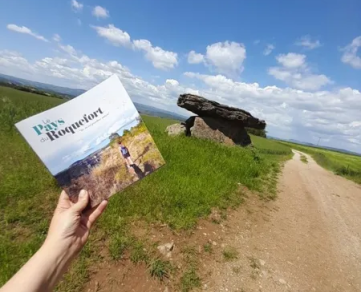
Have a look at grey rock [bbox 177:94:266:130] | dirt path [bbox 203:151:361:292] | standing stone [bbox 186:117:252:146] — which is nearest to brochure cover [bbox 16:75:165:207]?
dirt path [bbox 203:151:361:292]

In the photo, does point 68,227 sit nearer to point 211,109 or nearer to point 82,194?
point 82,194

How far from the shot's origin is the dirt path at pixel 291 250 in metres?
4.63

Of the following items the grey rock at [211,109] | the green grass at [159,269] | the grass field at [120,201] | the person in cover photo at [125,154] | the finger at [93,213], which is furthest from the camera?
the grey rock at [211,109]

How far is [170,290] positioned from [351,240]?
6098 millimetres

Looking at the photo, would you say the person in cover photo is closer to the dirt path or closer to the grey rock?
the dirt path

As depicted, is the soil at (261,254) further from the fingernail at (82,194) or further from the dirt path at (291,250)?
the fingernail at (82,194)

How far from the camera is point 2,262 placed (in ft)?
13.1

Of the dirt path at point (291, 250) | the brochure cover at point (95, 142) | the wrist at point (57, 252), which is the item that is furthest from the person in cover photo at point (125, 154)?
the dirt path at point (291, 250)

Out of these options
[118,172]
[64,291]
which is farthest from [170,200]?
[118,172]

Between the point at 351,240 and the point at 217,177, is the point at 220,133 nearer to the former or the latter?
the point at 217,177

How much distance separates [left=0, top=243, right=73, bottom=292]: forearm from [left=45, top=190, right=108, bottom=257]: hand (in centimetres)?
5

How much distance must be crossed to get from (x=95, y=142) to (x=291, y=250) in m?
5.68

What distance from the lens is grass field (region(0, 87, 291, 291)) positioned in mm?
4367

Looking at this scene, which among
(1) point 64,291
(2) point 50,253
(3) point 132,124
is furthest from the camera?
(1) point 64,291
